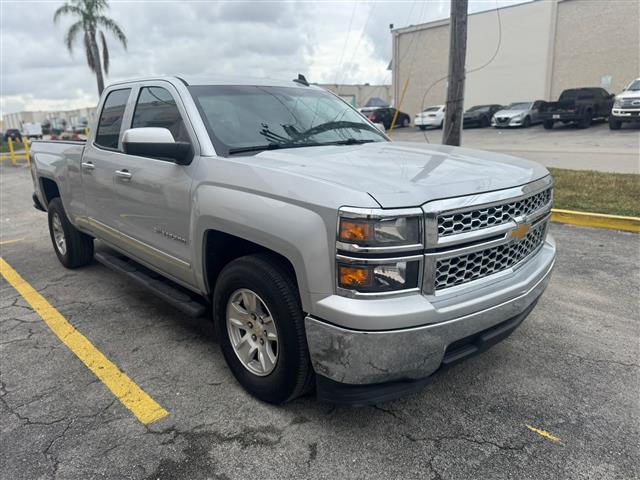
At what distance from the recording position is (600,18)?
27.5m

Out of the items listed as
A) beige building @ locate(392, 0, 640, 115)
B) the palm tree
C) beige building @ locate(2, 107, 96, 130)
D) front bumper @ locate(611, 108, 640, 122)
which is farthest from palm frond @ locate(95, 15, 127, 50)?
beige building @ locate(2, 107, 96, 130)

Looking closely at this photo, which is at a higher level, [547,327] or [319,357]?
[319,357]

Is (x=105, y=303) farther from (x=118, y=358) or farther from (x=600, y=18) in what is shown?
(x=600, y=18)

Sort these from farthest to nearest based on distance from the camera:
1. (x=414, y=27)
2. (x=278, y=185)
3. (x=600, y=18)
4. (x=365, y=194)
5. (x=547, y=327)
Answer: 1. (x=414, y=27)
2. (x=600, y=18)
3. (x=547, y=327)
4. (x=278, y=185)
5. (x=365, y=194)

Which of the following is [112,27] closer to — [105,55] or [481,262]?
[105,55]

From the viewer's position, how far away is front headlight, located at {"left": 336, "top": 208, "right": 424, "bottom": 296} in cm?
214

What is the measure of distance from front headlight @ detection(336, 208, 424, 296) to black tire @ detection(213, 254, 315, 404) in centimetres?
37

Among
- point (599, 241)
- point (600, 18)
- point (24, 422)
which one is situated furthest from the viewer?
point (600, 18)

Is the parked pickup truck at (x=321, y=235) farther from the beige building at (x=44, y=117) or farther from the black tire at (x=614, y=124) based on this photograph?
the beige building at (x=44, y=117)

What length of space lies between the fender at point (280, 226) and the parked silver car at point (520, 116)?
86.3 feet

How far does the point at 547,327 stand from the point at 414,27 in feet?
119

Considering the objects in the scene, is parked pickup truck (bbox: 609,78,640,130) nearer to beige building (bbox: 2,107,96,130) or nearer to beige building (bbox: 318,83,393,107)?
beige building (bbox: 318,83,393,107)

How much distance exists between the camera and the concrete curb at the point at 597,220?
20.6ft

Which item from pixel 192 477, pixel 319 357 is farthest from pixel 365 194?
pixel 192 477
